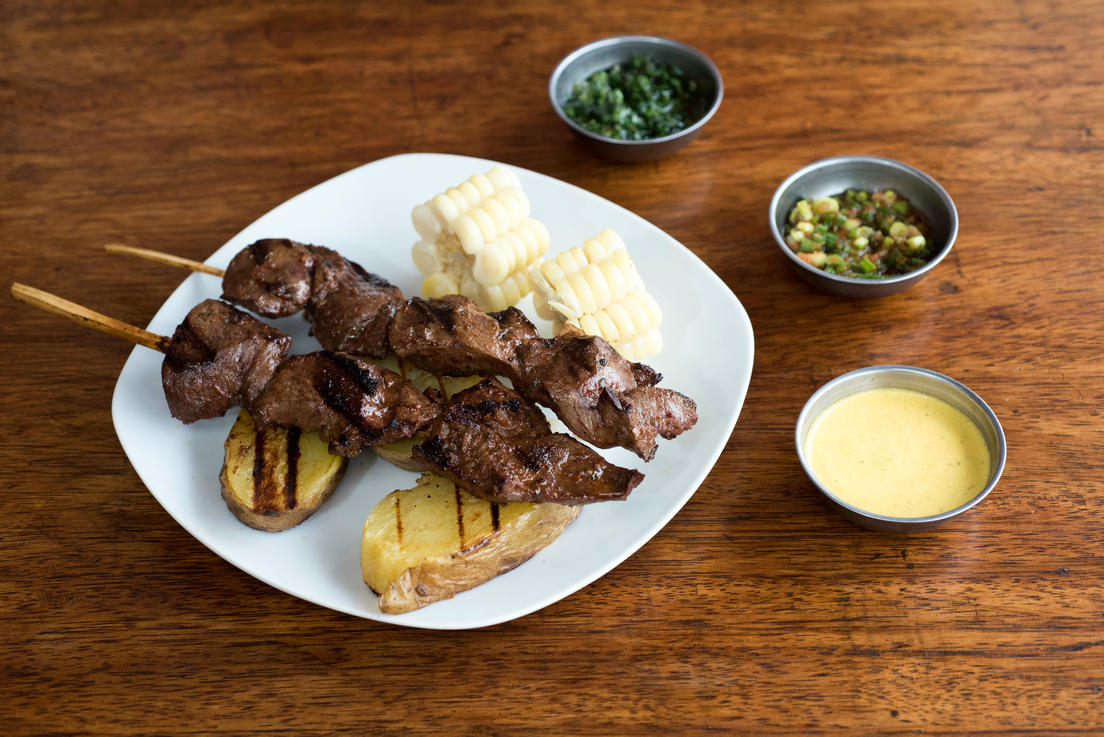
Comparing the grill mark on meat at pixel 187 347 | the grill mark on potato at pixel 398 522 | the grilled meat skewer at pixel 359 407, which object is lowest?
the grill mark on potato at pixel 398 522

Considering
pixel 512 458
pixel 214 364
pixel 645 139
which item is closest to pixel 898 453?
pixel 512 458

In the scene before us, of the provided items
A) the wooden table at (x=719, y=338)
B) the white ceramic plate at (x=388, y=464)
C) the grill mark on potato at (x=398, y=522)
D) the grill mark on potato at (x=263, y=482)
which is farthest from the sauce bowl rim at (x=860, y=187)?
the grill mark on potato at (x=263, y=482)

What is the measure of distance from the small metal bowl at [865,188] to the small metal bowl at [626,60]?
1.87ft

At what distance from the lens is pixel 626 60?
15.6ft

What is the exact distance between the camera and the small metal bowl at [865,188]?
3.68 meters

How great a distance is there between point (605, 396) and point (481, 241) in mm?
828

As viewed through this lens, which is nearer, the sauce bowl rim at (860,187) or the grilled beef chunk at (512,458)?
the grilled beef chunk at (512,458)

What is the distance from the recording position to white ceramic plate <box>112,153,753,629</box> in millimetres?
2932

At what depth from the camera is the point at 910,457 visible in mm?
3162

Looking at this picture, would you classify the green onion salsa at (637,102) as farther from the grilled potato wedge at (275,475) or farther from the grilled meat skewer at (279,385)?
the grilled potato wedge at (275,475)

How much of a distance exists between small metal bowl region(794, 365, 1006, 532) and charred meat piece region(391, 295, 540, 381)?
1005 millimetres

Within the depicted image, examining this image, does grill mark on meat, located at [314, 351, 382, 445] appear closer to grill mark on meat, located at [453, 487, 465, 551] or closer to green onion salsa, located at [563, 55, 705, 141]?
grill mark on meat, located at [453, 487, 465, 551]

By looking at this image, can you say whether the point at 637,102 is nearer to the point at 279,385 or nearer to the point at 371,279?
the point at 371,279

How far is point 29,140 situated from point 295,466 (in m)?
2.93
